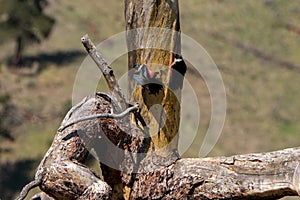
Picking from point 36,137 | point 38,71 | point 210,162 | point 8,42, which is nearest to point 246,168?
point 210,162

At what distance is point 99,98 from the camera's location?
500cm

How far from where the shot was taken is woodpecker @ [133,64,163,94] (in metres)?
4.84

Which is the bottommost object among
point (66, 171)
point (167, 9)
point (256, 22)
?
point (66, 171)

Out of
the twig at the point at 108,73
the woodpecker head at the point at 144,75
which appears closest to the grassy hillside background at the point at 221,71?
the twig at the point at 108,73

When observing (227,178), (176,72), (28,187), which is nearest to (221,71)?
(176,72)

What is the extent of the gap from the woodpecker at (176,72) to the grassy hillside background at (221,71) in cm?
1713

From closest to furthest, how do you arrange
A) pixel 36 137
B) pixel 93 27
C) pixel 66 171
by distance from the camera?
pixel 66 171, pixel 36 137, pixel 93 27

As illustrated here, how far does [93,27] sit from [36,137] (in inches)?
378

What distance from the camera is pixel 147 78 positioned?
15.9 ft

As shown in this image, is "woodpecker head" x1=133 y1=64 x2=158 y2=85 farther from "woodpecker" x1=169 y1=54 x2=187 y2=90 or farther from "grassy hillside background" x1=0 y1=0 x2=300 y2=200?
"grassy hillside background" x1=0 y1=0 x2=300 y2=200

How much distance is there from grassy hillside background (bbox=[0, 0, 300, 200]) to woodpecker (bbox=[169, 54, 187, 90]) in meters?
17.1

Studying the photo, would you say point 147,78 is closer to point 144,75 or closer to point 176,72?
point 144,75

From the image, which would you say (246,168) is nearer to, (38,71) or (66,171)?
(66,171)

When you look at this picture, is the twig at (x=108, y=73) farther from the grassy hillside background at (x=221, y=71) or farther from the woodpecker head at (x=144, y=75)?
the grassy hillside background at (x=221, y=71)
